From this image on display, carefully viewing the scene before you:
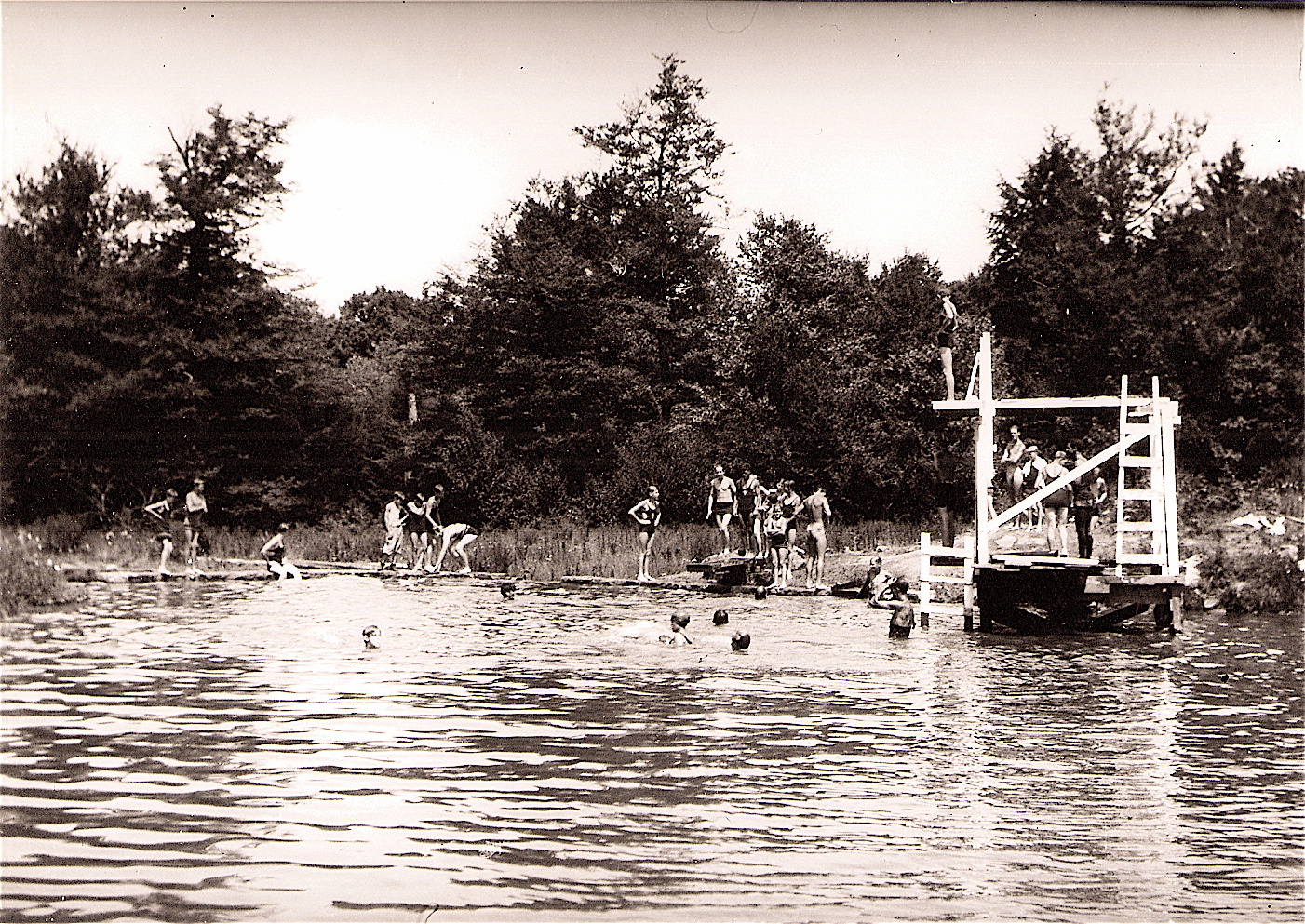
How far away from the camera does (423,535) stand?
3225 cm

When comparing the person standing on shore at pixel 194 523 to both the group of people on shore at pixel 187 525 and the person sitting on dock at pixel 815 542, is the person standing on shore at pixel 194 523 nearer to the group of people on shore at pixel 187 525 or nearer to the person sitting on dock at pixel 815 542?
the group of people on shore at pixel 187 525

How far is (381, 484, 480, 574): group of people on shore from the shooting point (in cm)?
3200

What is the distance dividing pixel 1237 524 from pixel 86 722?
2295 centimetres

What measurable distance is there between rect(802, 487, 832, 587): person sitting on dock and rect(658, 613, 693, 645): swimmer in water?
7875mm

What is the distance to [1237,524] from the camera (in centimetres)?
2834

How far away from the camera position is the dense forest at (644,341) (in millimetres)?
32250

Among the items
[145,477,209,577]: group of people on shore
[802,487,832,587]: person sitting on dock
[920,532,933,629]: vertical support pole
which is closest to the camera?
[920,532,933,629]: vertical support pole

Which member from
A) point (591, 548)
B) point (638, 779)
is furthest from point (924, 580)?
point (638, 779)

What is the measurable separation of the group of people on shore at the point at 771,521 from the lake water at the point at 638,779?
7858mm

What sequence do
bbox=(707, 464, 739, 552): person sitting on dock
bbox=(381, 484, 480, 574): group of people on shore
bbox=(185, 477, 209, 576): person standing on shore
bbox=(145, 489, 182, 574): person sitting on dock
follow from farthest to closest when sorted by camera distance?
bbox=(381, 484, 480, 574): group of people on shore, bbox=(707, 464, 739, 552): person sitting on dock, bbox=(185, 477, 209, 576): person standing on shore, bbox=(145, 489, 182, 574): person sitting on dock

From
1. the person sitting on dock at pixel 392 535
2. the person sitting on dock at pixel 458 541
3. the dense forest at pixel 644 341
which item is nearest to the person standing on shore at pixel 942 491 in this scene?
the dense forest at pixel 644 341

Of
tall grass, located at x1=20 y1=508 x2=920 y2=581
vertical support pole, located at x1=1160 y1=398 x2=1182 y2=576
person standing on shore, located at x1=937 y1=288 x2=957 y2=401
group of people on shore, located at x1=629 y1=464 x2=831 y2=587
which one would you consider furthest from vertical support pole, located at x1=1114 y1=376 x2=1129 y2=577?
tall grass, located at x1=20 y1=508 x2=920 y2=581

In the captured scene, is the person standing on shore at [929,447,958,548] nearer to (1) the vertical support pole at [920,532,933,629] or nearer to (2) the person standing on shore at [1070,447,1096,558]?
(1) the vertical support pole at [920,532,933,629]

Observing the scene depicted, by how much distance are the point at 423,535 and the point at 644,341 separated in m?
10.0
